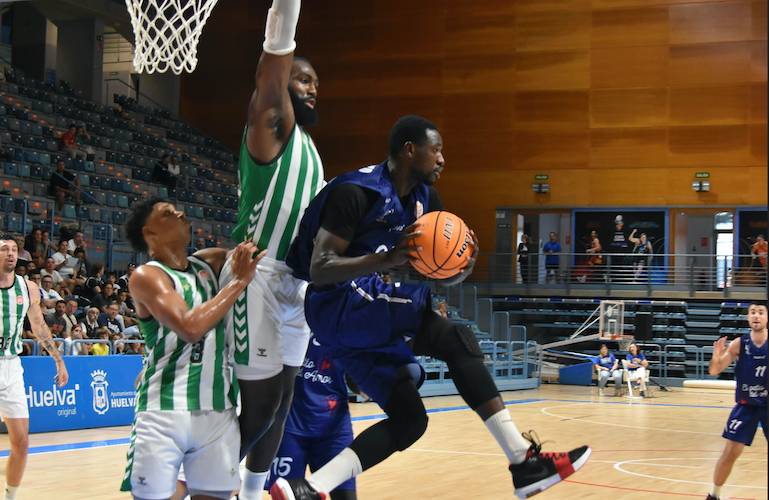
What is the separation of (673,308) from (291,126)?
2093 cm

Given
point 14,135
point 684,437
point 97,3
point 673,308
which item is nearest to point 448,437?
point 684,437

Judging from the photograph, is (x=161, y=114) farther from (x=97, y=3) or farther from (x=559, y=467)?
(x=559, y=467)

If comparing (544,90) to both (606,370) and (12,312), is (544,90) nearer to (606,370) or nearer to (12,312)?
(606,370)

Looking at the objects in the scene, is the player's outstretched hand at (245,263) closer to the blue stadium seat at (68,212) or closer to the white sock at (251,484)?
the white sock at (251,484)

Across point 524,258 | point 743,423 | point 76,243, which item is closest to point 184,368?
point 743,423

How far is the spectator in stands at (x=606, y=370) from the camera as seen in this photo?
2120 centimetres

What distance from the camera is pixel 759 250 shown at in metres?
23.1

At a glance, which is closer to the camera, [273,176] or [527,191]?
[273,176]

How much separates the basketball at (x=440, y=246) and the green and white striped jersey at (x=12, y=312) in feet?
15.4

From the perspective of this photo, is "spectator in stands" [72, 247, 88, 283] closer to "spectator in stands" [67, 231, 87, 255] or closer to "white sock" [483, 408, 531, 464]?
"spectator in stands" [67, 231, 87, 255]

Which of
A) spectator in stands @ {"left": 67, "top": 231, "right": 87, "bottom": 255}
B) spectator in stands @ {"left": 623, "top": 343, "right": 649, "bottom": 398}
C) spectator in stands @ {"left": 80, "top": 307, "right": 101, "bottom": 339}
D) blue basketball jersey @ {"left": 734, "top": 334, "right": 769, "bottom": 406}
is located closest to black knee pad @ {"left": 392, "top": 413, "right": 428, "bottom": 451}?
blue basketball jersey @ {"left": 734, "top": 334, "right": 769, "bottom": 406}

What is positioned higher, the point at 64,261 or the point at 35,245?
the point at 35,245

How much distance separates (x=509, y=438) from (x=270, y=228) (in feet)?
4.36

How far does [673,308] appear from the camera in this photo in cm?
2398
